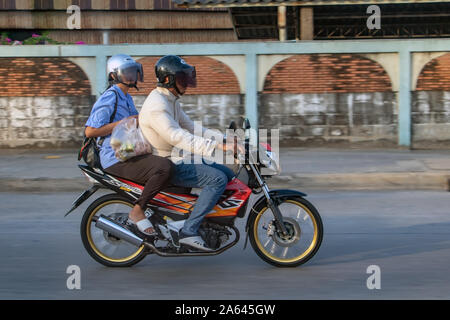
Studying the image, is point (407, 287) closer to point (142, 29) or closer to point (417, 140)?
point (417, 140)

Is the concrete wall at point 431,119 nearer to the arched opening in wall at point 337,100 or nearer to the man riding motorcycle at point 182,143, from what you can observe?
the arched opening in wall at point 337,100

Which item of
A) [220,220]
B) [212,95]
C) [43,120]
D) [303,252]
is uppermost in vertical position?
[212,95]

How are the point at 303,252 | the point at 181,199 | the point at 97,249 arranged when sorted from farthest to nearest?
the point at 97,249, the point at 303,252, the point at 181,199

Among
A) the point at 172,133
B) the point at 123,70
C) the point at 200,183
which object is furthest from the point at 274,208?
the point at 123,70

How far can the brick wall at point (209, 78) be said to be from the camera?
1359 cm

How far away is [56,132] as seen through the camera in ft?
45.1

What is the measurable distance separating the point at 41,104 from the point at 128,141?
8593 millimetres

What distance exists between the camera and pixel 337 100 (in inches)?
531

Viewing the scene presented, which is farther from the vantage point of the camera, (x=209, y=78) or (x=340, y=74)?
(x=209, y=78)

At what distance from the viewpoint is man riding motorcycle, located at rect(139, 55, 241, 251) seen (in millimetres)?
5500

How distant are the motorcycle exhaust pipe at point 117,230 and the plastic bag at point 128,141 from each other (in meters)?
0.55

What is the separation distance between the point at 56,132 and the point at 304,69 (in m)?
4.89

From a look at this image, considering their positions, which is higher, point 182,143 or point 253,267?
point 182,143

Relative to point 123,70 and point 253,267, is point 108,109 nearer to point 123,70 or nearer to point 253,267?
point 123,70
